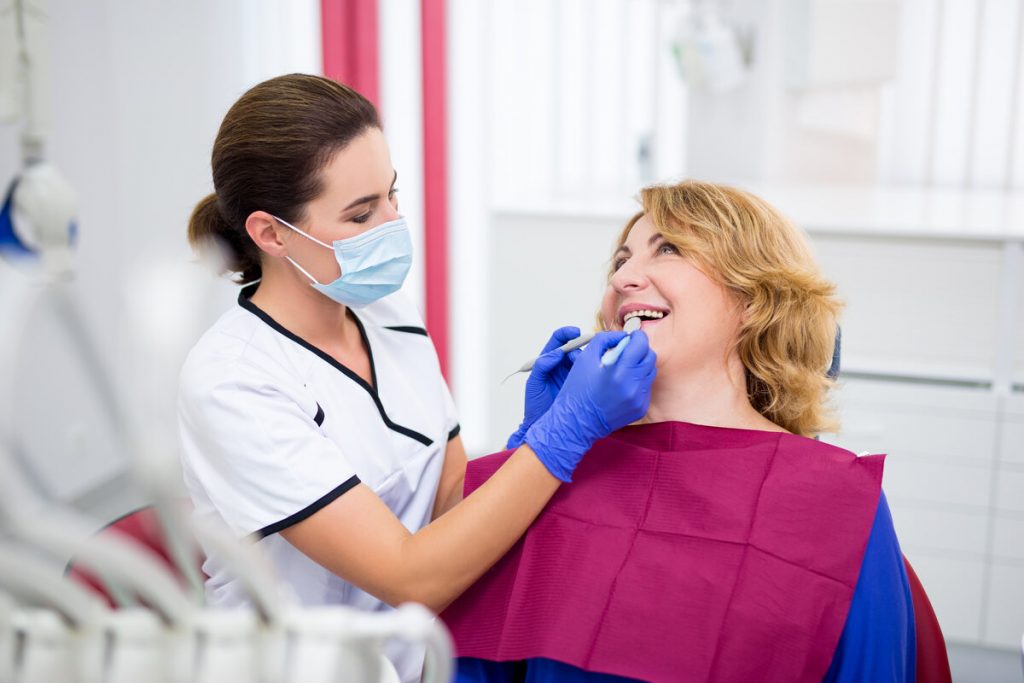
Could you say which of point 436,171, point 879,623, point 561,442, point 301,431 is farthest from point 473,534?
point 436,171

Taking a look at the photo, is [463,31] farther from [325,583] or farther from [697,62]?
[325,583]

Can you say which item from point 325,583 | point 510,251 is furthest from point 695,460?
point 510,251

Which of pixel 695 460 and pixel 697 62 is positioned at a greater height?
pixel 697 62

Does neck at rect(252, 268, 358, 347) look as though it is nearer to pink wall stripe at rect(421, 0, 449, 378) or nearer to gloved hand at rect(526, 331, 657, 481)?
gloved hand at rect(526, 331, 657, 481)

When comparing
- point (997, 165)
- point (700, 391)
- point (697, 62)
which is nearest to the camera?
point (700, 391)

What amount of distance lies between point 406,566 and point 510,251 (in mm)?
1456

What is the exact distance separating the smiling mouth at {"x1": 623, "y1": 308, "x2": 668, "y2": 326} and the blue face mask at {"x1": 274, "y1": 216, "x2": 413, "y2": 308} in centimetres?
34

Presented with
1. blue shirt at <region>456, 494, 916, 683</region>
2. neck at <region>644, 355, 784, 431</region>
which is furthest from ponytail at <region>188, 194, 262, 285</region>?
blue shirt at <region>456, 494, 916, 683</region>

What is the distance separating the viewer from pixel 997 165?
302 centimetres

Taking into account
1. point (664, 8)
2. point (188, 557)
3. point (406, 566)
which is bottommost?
point (406, 566)

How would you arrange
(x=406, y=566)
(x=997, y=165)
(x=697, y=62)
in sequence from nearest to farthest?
(x=406, y=566) → (x=697, y=62) → (x=997, y=165)

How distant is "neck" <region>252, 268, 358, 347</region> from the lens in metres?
1.33

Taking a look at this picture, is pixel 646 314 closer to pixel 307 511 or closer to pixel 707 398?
pixel 707 398

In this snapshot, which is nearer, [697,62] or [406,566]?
[406,566]
